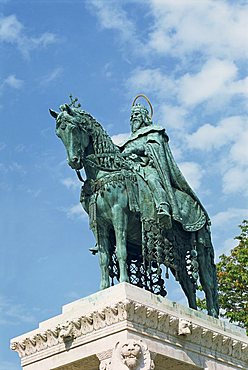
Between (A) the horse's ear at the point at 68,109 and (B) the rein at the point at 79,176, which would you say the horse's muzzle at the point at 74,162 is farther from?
(A) the horse's ear at the point at 68,109

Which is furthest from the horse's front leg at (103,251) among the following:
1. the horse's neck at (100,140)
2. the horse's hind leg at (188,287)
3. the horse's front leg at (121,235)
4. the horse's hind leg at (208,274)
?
the horse's hind leg at (208,274)

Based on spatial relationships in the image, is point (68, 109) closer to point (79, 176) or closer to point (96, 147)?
point (96, 147)

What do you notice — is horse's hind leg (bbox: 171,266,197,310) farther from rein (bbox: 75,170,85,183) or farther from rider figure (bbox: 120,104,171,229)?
rein (bbox: 75,170,85,183)

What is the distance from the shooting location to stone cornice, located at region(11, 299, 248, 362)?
63.0 feet

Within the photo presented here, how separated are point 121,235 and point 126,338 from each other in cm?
304

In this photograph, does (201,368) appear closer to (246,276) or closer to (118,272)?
(118,272)

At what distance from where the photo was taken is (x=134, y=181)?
21.8 meters

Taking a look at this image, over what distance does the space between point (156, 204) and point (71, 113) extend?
3.20m

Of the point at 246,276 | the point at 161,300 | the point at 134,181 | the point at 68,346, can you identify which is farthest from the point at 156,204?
the point at 246,276

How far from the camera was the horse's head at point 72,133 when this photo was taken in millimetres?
20938

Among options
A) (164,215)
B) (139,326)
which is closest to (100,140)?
(164,215)

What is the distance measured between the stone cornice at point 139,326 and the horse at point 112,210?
1.37m

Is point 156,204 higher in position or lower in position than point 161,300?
higher

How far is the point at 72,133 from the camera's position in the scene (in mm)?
20984
